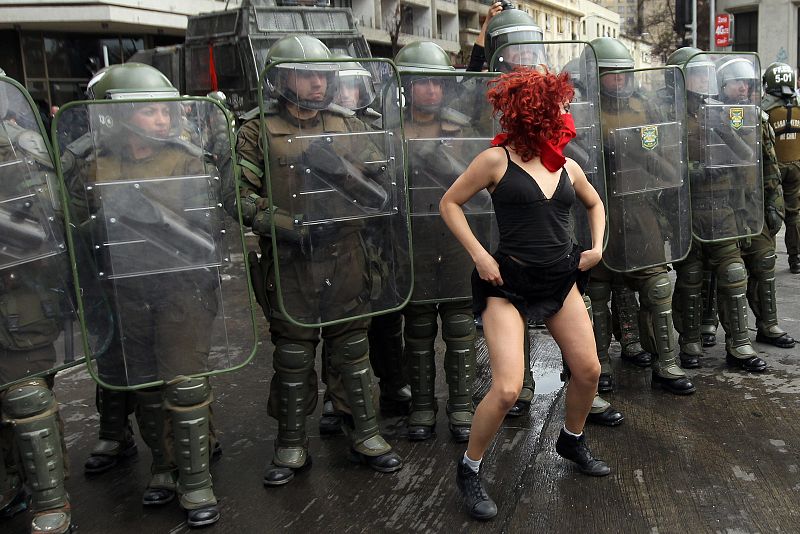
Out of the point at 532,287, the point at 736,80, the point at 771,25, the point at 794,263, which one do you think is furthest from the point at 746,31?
the point at 532,287

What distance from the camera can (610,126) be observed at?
165 inches

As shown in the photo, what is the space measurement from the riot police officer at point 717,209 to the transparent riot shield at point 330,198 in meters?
1.84

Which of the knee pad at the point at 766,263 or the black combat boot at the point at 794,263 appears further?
the black combat boot at the point at 794,263

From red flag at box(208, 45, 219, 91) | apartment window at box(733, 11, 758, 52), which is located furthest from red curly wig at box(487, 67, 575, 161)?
apartment window at box(733, 11, 758, 52)

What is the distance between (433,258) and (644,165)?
1.27 metres

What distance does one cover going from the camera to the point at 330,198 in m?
3.44

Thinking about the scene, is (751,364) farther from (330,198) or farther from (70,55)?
(70,55)

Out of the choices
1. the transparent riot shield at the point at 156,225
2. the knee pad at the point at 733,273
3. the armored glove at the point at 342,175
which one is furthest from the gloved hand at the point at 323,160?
the knee pad at the point at 733,273

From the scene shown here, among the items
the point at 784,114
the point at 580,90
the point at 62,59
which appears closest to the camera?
the point at 580,90

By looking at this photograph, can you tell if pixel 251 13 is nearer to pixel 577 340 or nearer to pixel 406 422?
pixel 406 422

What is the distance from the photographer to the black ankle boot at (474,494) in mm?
3145

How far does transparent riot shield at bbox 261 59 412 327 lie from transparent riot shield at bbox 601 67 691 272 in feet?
4.10

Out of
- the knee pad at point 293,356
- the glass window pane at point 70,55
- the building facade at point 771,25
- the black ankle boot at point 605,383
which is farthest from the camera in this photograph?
the building facade at point 771,25

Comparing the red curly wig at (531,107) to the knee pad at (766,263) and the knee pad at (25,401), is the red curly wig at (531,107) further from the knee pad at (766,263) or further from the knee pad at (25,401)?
the knee pad at (766,263)
